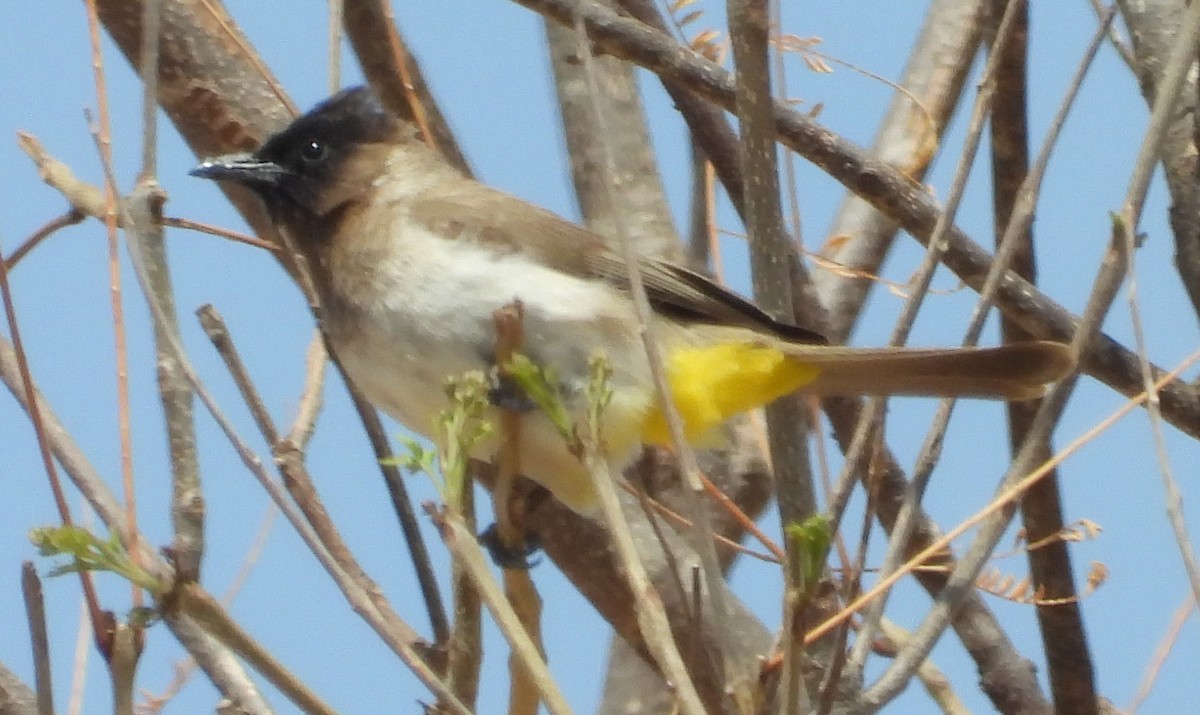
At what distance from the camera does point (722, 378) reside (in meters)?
2.27

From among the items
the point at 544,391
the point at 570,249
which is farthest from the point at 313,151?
the point at 544,391

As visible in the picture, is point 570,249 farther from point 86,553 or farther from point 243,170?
point 86,553

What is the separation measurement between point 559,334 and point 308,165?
63 cm

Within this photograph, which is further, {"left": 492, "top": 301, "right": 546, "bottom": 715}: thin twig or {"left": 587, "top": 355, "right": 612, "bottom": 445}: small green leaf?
{"left": 492, "top": 301, "right": 546, "bottom": 715}: thin twig

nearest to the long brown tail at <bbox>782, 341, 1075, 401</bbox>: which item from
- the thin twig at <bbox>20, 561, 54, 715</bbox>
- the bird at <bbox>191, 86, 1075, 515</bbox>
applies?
the bird at <bbox>191, 86, 1075, 515</bbox>

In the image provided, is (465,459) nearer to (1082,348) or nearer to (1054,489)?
(1082,348)

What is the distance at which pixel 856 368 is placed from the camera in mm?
2266

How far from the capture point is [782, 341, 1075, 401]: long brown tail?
211cm

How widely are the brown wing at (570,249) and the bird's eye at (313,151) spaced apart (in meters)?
0.26

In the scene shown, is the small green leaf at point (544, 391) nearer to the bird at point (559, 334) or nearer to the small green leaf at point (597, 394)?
the small green leaf at point (597, 394)

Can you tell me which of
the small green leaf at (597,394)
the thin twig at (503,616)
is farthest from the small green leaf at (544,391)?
the thin twig at (503,616)

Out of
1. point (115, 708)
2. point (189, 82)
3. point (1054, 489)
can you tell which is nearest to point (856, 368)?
point (1054, 489)

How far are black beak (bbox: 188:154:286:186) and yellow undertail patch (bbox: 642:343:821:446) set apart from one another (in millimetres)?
715

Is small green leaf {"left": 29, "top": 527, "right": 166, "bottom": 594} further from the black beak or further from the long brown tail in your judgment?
the black beak
